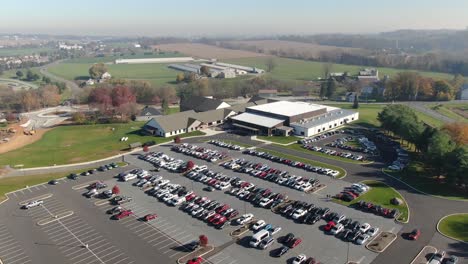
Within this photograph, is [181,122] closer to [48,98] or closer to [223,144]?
[223,144]

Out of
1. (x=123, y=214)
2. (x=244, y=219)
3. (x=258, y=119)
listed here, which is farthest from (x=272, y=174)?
(x=258, y=119)

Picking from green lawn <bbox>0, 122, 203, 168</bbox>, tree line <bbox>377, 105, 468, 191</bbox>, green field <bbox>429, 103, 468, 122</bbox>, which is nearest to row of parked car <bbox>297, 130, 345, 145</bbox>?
tree line <bbox>377, 105, 468, 191</bbox>

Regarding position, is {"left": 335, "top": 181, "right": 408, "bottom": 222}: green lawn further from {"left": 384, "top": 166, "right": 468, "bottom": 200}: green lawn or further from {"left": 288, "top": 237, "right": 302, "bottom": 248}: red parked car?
{"left": 288, "top": 237, "right": 302, "bottom": 248}: red parked car

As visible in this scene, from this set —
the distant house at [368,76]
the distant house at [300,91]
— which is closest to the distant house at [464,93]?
the distant house at [368,76]

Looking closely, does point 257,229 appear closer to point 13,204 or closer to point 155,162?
point 155,162

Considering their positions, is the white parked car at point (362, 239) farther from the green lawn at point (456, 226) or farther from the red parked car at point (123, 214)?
the red parked car at point (123, 214)
